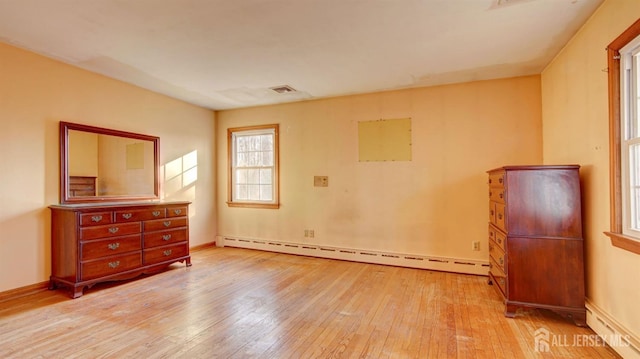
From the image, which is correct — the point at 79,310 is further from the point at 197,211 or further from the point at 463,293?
the point at 463,293

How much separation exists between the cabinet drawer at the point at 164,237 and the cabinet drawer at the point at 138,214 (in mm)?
211

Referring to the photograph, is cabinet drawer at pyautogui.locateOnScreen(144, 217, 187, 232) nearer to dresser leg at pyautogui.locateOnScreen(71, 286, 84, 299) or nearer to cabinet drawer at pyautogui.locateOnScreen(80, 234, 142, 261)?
cabinet drawer at pyautogui.locateOnScreen(80, 234, 142, 261)

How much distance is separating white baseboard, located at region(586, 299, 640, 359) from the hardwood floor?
0.23ft

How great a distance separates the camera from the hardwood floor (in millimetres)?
2074

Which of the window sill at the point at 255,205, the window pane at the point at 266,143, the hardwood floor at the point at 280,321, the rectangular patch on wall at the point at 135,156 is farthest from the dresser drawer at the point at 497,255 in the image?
the rectangular patch on wall at the point at 135,156

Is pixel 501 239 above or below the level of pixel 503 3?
below

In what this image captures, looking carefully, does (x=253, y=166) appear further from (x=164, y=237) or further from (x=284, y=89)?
(x=164, y=237)

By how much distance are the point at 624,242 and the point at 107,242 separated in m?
4.50

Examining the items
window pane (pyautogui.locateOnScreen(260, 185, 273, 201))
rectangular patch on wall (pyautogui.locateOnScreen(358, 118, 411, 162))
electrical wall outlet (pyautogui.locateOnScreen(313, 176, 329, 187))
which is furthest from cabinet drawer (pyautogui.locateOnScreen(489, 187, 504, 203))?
window pane (pyautogui.locateOnScreen(260, 185, 273, 201))

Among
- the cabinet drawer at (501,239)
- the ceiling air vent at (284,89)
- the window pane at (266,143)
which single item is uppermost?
the ceiling air vent at (284,89)

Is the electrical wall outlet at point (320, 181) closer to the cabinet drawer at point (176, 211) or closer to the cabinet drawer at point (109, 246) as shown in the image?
the cabinet drawer at point (176, 211)

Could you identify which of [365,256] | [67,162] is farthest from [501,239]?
[67,162]

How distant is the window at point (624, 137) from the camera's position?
195 cm

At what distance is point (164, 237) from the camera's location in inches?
153
